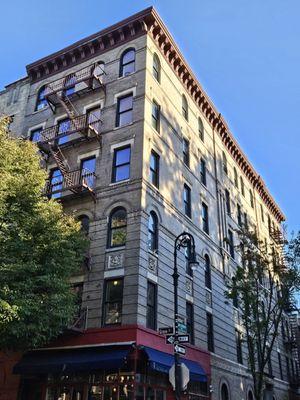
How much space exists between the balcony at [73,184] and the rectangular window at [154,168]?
3.13 m

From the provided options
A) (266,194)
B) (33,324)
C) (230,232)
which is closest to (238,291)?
(230,232)

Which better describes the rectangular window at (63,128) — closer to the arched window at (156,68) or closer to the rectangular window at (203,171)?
the arched window at (156,68)

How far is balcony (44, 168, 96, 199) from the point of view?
23.0 metres

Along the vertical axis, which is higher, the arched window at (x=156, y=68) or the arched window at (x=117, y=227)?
the arched window at (x=156, y=68)

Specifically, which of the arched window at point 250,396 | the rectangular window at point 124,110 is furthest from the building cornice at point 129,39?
the arched window at point 250,396

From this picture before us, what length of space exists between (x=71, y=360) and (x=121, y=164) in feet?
33.1

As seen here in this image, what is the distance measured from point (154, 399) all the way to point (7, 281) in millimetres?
8694

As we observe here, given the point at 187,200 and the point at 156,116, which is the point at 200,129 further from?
the point at 156,116

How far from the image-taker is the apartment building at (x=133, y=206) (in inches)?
761

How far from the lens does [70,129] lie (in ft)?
87.4

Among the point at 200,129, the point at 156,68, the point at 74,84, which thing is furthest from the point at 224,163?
the point at 74,84

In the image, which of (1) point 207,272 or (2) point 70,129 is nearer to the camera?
(2) point 70,129

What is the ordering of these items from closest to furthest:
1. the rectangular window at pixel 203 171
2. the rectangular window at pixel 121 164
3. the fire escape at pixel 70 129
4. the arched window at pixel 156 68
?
1. the rectangular window at pixel 121 164
2. the fire escape at pixel 70 129
3. the arched window at pixel 156 68
4. the rectangular window at pixel 203 171

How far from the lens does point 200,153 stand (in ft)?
105
